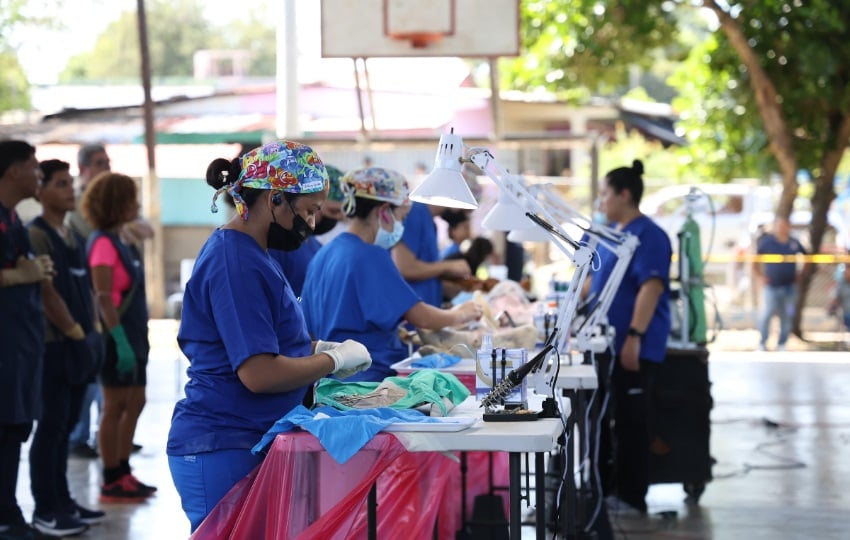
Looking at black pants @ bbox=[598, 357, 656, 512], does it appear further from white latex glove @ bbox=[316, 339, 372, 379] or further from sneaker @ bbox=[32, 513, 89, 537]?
white latex glove @ bbox=[316, 339, 372, 379]

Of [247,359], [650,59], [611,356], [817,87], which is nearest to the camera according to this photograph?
[247,359]

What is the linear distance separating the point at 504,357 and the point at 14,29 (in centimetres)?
2989

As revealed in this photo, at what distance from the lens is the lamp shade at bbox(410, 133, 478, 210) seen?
14.3 feet

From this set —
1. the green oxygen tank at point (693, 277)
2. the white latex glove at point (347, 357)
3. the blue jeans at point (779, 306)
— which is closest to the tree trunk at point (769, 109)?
the blue jeans at point (779, 306)

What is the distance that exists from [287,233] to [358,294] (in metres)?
1.31

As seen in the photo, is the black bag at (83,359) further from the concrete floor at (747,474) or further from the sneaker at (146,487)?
the sneaker at (146,487)

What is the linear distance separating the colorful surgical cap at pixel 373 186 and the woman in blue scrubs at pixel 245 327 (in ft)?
4.76

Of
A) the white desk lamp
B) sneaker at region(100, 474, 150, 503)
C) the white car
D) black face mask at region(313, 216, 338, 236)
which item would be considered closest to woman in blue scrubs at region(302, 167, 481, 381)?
the white desk lamp

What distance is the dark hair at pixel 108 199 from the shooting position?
6.97 m

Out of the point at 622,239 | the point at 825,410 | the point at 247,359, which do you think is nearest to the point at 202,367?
the point at 247,359

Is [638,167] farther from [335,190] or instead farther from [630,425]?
[335,190]

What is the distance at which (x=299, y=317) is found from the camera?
4.00 metres

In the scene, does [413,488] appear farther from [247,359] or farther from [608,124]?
[608,124]

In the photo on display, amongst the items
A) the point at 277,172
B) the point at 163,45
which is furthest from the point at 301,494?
the point at 163,45
